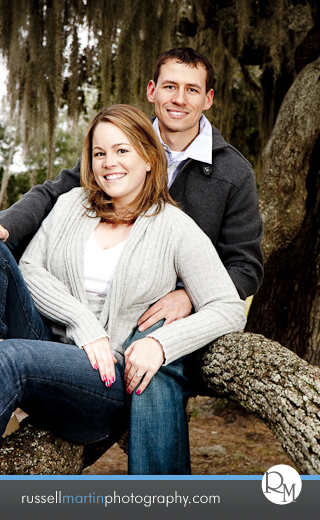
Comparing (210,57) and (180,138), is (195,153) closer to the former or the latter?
(180,138)

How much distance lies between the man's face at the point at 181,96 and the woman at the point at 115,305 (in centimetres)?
43

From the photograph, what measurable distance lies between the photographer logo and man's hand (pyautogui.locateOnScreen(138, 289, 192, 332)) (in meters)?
0.60

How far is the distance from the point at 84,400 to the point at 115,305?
0.36m

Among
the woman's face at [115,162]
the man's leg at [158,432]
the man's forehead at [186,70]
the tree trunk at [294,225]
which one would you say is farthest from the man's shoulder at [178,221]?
the tree trunk at [294,225]

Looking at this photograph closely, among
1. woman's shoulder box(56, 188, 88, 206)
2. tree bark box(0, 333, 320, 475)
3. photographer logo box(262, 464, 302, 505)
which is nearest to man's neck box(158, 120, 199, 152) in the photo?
woman's shoulder box(56, 188, 88, 206)

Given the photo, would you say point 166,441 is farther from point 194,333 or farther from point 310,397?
point 310,397

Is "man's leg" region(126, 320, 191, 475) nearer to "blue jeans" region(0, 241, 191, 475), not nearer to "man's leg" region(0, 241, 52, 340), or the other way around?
"blue jeans" region(0, 241, 191, 475)

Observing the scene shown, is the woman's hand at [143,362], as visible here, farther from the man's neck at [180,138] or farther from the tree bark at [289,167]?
the tree bark at [289,167]

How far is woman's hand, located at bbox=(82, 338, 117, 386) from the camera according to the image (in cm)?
163

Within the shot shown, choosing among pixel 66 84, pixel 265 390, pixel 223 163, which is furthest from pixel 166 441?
pixel 66 84

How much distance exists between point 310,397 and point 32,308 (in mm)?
993

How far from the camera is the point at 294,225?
3246 millimetres

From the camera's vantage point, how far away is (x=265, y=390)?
151 cm

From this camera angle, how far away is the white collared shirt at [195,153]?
2286 mm
